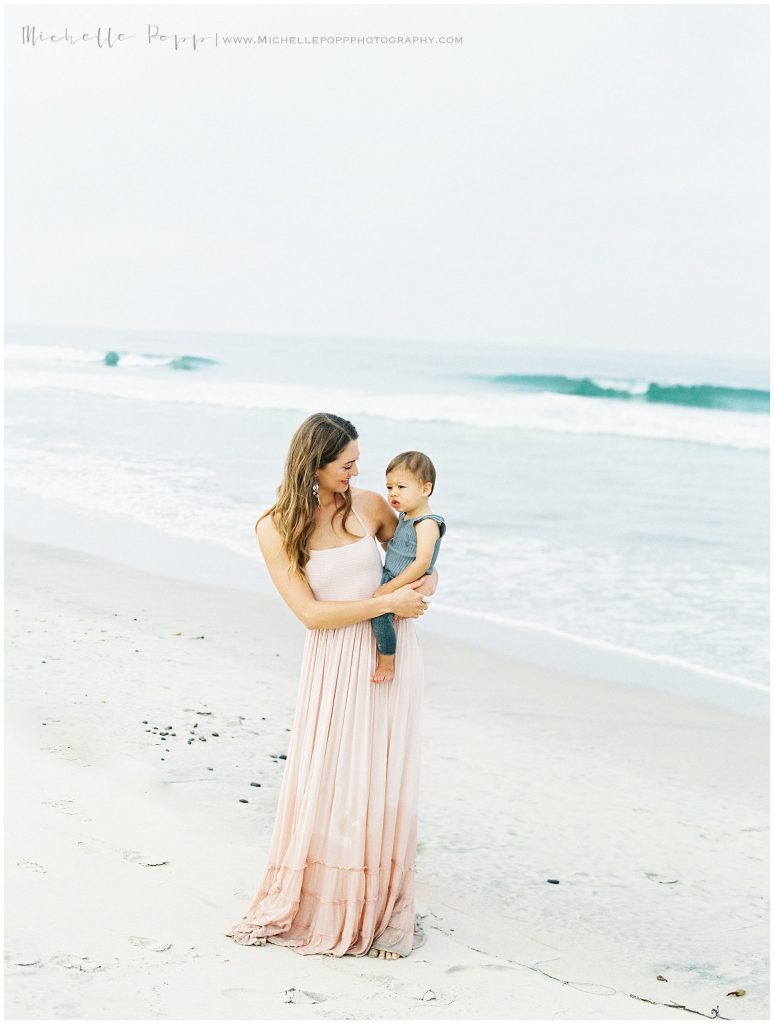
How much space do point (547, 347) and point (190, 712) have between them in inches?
1012

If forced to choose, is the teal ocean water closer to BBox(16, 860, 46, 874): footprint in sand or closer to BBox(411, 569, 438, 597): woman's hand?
BBox(411, 569, 438, 597): woman's hand

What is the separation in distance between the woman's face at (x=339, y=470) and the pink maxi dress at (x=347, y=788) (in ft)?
0.70

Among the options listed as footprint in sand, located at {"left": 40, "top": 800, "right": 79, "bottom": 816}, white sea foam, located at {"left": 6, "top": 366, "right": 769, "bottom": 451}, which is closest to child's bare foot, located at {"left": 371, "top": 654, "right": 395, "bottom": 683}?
footprint in sand, located at {"left": 40, "top": 800, "right": 79, "bottom": 816}

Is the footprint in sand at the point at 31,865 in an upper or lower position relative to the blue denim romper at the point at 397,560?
lower

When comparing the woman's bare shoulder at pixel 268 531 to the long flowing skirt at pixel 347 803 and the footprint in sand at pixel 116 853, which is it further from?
the footprint in sand at pixel 116 853

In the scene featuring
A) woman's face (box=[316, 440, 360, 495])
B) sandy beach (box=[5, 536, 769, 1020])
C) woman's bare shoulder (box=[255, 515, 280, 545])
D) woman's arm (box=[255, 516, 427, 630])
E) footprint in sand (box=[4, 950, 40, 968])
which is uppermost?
woman's face (box=[316, 440, 360, 495])

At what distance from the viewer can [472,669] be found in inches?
272

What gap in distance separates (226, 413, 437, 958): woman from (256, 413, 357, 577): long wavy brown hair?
22mm

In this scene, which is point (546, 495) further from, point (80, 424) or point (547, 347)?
point (547, 347)

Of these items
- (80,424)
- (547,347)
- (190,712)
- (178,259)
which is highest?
(178,259)

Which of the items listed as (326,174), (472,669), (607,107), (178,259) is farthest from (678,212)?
(472,669)

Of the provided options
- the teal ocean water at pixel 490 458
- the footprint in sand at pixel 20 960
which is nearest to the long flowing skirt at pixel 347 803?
the footprint in sand at pixel 20 960

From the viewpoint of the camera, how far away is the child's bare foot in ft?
11.4

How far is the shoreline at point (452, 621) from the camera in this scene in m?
6.96
